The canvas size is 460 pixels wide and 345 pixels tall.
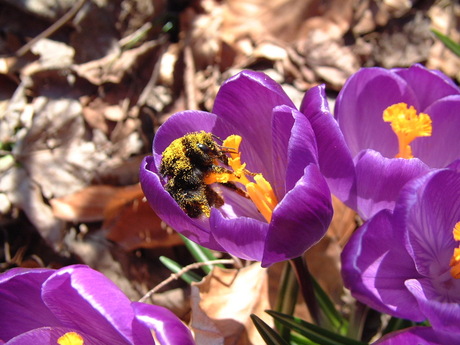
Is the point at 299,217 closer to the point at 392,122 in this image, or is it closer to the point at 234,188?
the point at 234,188

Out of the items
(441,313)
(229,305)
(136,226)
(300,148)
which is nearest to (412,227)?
(441,313)

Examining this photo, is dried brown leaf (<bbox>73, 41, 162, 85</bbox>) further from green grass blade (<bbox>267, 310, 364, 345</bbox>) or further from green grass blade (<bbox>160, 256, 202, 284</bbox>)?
green grass blade (<bbox>267, 310, 364, 345</bbox>)

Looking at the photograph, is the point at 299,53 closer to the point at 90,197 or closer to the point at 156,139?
the point at 90,197

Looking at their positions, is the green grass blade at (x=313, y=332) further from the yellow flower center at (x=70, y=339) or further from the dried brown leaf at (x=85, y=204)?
the dried brown leaf at (x=85, y=204)

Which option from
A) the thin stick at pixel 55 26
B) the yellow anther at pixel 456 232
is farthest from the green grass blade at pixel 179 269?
the thin stick at pixel 55 26

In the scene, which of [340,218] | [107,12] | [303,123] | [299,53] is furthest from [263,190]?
[107,12]
